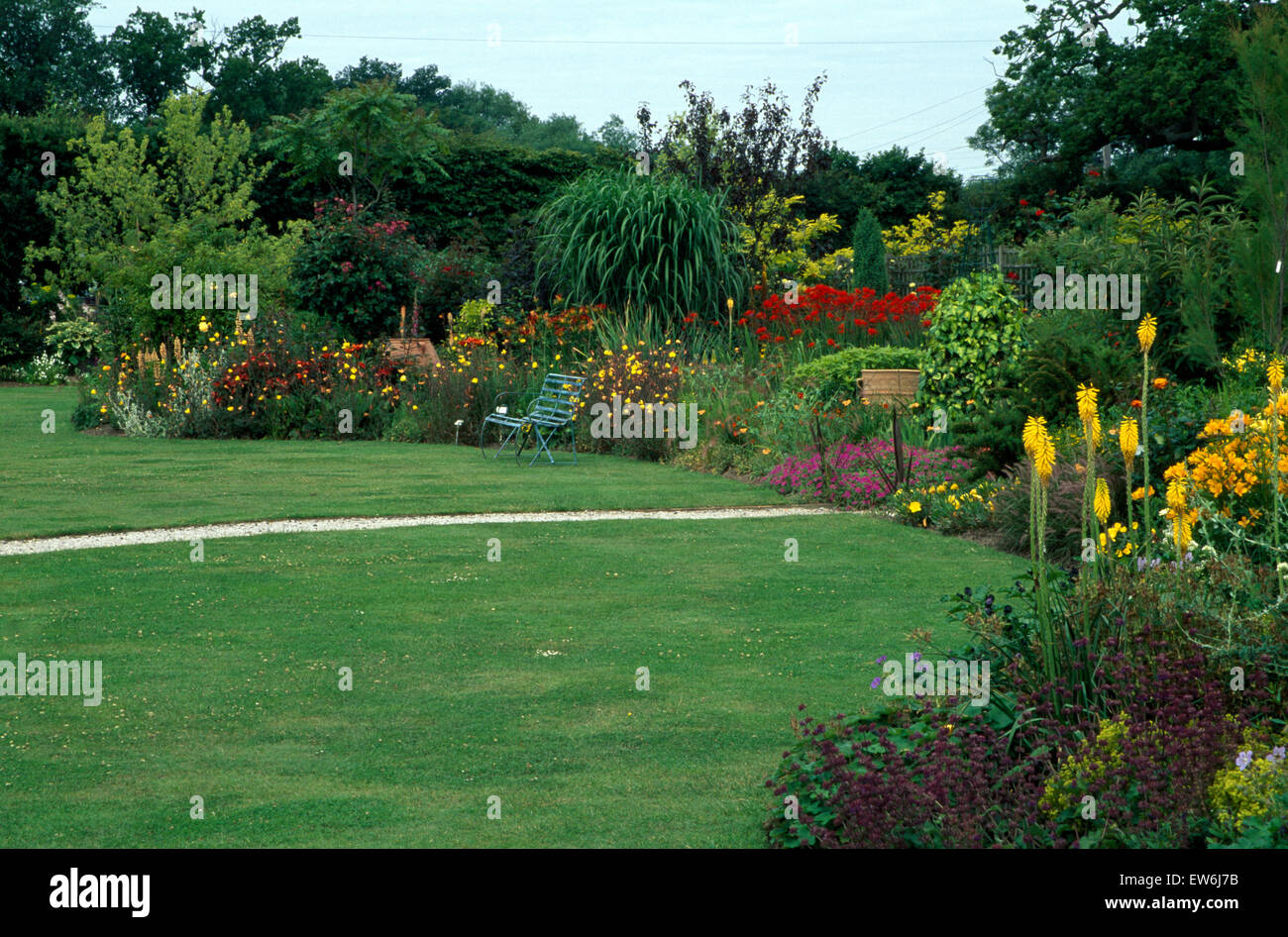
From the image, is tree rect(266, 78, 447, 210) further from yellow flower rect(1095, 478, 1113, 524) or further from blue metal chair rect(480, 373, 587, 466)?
yellow flower rect(1095, 478, 1113, 524)

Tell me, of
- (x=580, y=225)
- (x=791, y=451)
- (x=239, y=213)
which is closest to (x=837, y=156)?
(x=239, y=213)

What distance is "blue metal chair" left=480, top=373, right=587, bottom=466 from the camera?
529 inches

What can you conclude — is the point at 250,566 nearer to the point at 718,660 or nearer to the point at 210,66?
the point at 718,660

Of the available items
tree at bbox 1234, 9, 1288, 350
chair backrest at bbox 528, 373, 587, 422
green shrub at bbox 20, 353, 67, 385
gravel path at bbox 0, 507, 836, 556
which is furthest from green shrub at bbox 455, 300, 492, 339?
tree at bbox 1234, 9, 1288, 350

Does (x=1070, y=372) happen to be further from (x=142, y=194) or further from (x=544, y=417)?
(x=142, y=194)

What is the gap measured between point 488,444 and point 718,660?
10.2 m

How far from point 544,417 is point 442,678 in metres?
8.63

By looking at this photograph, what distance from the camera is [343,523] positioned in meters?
9.55

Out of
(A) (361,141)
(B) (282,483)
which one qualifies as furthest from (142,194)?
(B) (282,483)

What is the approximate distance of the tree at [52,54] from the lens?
4188 cm

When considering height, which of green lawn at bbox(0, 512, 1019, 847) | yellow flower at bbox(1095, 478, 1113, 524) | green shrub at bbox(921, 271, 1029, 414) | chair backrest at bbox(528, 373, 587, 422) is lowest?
green lawn at bbox(0, 512, 1019, 847)

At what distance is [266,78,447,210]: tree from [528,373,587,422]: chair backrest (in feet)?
30.1

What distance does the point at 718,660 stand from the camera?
581cm

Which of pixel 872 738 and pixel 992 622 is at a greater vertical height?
pixel 992 622
